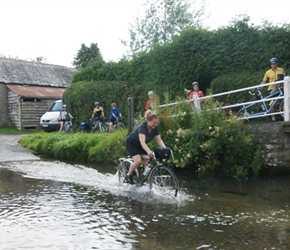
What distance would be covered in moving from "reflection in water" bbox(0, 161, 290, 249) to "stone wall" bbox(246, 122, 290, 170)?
1.87 feet

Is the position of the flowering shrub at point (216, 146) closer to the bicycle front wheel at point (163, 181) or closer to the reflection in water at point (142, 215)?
the reflection in water at point (142, 215)

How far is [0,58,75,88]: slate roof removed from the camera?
37562 mm

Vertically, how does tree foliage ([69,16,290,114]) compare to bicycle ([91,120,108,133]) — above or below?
above

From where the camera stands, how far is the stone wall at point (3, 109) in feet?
117

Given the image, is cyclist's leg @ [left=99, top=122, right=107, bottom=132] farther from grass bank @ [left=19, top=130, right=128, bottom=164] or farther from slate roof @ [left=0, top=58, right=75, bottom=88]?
slate roof @ [left=0, top=58, right=75, bottom=88]

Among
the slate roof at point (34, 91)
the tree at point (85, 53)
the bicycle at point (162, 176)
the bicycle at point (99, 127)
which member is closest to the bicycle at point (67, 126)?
the bicycle at point (99, 127)

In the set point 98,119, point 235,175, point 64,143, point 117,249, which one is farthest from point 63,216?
point 98,119

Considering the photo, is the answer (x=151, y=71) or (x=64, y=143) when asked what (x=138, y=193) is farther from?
(x=151, y=71)

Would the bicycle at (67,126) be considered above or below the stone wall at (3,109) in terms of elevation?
below

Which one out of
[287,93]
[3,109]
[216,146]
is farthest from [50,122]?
[287,93]

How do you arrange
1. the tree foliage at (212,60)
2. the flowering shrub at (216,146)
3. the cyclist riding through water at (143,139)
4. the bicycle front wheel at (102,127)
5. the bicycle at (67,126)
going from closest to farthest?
the cyclist riding through water at (143,139) → the flowering shrub at (216,146) → the tree foliage at (212,60) → the bicycle front wheel at (102,127) → the bicycle at (67,126)

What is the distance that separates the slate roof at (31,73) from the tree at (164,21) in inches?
352

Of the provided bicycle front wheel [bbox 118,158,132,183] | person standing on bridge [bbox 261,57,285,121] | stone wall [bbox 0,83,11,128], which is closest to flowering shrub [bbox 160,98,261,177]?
person standing on bridge [bbox 261,57,285,121]

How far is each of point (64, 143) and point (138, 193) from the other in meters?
8.33
